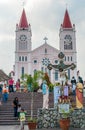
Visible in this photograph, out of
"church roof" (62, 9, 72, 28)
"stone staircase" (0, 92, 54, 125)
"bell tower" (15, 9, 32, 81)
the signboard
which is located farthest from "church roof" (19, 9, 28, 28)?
the signboard

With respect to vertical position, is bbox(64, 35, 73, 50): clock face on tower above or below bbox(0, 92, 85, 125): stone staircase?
above

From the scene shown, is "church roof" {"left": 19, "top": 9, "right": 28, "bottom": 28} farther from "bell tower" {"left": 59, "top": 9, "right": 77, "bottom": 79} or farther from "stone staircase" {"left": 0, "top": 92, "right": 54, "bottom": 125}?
"stone staircase" {"left": 0, "top": 92, "right": 54, "bottom": 125}

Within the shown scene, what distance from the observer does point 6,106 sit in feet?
74.7

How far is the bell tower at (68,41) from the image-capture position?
80938 mm

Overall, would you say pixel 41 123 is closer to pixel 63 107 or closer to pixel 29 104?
pixel 63 107

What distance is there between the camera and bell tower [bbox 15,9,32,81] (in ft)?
263

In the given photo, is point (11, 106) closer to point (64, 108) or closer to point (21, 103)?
point (21, 103)

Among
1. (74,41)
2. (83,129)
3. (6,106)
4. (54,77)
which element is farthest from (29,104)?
(74,41)

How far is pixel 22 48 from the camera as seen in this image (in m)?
82.7

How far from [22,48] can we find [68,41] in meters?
11.3

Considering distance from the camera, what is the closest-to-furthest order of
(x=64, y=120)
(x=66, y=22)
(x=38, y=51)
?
(x=64, y=120) < (x=38, y=51) < (x=66, y=22)

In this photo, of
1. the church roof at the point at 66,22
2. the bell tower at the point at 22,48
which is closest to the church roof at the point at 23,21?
the bell tower at the point at 22,48

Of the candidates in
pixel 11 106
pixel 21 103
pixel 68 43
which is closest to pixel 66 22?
pixel 68 43

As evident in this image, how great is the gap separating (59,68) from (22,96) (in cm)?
869
